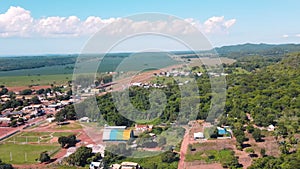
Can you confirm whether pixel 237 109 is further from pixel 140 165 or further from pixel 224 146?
pixel 140 165

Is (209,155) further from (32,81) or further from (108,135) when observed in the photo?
(32,81)

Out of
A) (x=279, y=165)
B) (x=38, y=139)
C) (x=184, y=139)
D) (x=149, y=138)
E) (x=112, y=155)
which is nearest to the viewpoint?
(x=279, y=165)

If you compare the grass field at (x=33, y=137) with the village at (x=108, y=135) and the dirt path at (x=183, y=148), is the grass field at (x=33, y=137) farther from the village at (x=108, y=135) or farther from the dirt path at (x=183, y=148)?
the dirt path at (x=183, y=148)

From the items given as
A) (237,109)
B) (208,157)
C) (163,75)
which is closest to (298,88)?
(237,109)

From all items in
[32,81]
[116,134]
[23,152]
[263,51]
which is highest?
[263,51]

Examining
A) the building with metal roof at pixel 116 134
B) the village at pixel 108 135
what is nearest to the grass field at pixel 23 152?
the village at pixel 108 135

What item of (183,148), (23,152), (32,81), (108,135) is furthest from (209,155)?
(32,81)

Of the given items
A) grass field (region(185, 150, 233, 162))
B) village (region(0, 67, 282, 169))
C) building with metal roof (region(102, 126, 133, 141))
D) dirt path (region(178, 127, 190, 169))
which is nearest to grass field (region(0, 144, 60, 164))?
village (region(0, 67, 282, 169))

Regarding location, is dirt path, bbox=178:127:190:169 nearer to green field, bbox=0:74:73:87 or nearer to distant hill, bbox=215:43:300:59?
green field, bbox=0:74:73:87
